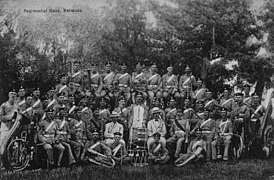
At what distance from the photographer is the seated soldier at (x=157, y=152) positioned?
7.63m

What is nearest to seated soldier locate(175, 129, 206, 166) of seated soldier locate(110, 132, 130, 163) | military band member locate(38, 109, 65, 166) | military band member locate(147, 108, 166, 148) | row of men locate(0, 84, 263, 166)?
row of men locate(0, 84, 263, 166)

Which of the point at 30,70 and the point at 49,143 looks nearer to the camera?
the point at 49,143

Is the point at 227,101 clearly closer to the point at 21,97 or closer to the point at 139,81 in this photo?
the point at 139,81

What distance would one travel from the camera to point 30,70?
8.17 meters

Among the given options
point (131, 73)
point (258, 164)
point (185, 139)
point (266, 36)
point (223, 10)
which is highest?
point (223, 10)

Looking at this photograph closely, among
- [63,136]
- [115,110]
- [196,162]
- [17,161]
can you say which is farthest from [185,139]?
[17,161]

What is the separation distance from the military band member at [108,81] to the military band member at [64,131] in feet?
2.91

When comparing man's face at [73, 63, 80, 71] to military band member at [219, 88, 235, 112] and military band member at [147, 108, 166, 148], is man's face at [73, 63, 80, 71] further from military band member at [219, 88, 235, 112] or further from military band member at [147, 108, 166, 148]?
military band member at [219, 88, 235, 112]

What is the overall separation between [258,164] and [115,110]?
2980 millimetres

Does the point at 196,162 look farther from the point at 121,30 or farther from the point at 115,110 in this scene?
the point at 121,30

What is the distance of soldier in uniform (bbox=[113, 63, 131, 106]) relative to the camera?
26.2 feet

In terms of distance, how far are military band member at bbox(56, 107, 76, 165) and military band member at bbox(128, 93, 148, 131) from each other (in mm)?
1227

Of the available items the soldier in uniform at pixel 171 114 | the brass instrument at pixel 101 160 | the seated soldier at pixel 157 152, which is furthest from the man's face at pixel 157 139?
the brass instrument at pixel 101 160

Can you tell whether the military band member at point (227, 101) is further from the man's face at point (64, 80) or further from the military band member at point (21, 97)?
the military band member at point (21, 97)
